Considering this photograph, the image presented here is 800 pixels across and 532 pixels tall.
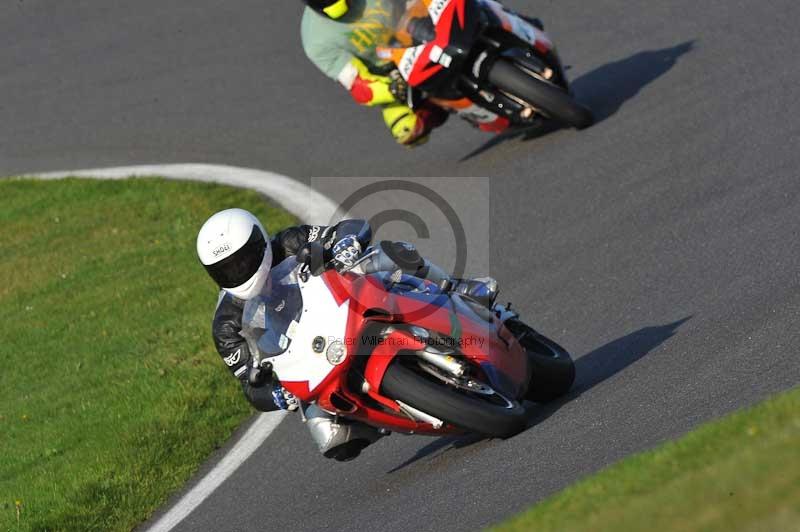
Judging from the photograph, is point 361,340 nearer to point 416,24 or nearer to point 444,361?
point 444,361

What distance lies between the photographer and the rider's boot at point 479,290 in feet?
24.0

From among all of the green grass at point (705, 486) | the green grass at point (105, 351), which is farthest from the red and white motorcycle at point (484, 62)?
the green grass at point (705, 486)

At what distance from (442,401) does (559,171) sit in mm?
5164

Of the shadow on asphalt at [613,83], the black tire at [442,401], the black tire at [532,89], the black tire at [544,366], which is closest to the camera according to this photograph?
the black tire at [442,401]

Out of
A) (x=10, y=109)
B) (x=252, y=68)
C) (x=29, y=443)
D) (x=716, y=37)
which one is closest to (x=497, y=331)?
(x=29, y=443)

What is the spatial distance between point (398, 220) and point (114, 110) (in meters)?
5.30

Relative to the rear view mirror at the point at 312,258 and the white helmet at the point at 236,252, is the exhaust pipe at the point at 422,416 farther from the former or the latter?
the white helmet at the point at 236,252

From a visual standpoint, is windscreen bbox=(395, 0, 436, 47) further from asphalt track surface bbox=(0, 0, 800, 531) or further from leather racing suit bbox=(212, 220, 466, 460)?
leather racing suit bbox=(212, 220, 466, 460)

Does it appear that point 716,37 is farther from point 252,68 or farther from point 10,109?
point 10,109

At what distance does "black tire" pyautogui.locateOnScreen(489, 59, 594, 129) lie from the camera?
11297mm

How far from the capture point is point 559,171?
11.4 m

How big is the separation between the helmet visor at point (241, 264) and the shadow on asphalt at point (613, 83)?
5636 millimetres

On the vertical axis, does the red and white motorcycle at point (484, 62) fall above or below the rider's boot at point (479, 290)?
below

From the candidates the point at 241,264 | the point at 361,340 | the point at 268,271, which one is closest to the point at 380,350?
the point at 361,340
